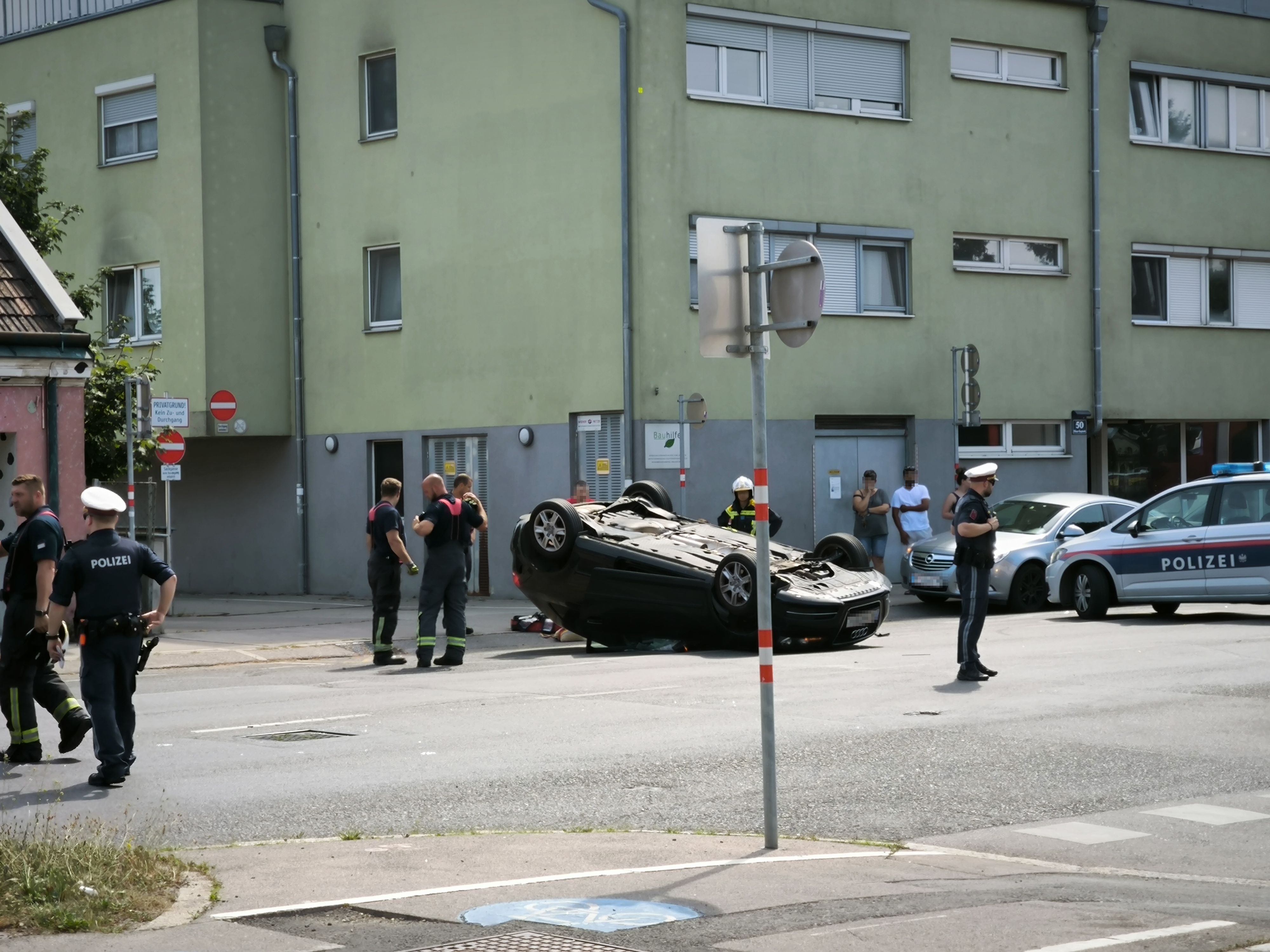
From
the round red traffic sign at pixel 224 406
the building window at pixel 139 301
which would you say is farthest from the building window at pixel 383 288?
the round red traffic sign at pixel 224 406

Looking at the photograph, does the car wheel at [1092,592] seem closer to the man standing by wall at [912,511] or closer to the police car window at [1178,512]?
the police car window at [1178,512]

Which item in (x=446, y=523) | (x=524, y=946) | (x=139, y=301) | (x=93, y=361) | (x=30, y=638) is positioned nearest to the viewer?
(x=524, y=946)

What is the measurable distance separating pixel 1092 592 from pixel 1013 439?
881 centimetres

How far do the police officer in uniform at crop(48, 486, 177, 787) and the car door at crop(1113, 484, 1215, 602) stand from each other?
12.7 meters

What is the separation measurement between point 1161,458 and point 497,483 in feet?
40.2

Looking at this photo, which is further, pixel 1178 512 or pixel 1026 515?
pixel 1026 515

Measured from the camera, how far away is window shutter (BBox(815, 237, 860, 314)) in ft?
87.0

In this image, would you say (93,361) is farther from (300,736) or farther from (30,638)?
(30,638)

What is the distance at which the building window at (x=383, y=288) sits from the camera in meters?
28.4

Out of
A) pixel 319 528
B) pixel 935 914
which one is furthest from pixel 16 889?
pixel 319 528

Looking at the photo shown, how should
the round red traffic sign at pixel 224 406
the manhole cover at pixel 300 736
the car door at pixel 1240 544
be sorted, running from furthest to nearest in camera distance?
the round red traffic sign at pixel 224 406
the car door at pixel 1240 544
the manhole cover at pixel 300 736

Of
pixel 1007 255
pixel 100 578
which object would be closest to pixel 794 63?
pixel 1007 255

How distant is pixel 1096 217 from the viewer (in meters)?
29.2

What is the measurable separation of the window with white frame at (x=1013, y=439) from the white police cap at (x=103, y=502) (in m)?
19.6
